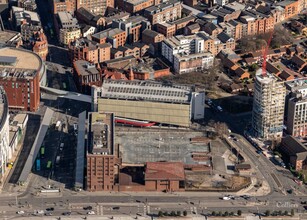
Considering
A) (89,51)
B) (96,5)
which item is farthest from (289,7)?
(89,51)

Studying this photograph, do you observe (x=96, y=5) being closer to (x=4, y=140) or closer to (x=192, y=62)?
(x=192, y=62)

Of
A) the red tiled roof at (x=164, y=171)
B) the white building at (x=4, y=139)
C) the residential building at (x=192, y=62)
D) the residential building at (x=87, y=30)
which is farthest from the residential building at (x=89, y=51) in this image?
the red tiled roof at (x=164, y=171)

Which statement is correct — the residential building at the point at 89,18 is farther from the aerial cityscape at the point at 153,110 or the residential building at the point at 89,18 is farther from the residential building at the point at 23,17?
the residential building at the point at 23,17

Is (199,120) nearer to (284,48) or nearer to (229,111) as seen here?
(229,111)

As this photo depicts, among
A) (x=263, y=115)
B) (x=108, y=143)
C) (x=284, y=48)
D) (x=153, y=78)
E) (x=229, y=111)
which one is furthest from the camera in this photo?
(x=284, y=48)

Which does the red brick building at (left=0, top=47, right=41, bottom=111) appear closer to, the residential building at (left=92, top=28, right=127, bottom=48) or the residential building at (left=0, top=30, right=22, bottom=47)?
the residential building at (left=0, top=30, right=22, bottom=47)

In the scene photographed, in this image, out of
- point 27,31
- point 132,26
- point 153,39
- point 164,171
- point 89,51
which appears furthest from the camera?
point 132,26

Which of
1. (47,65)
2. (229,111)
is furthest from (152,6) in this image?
(229,111)
